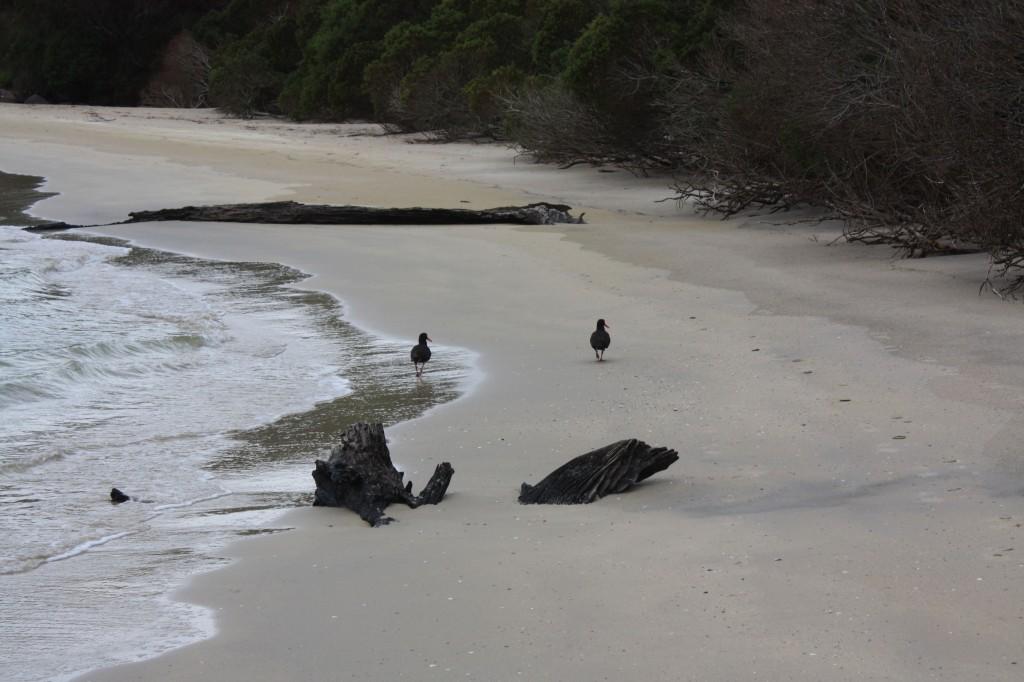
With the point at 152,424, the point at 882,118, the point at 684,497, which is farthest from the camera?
the point at 882,118

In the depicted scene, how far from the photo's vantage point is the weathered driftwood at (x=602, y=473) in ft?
19.5

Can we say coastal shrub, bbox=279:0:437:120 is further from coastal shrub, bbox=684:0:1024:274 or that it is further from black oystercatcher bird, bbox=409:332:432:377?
black oystercatcher bird, bbox=409:332:432:377

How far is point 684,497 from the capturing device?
5918 mm

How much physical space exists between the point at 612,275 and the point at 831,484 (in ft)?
23.8

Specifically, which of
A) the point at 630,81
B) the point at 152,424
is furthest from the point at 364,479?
the point at 630,81

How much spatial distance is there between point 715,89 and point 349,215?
5.43 meters

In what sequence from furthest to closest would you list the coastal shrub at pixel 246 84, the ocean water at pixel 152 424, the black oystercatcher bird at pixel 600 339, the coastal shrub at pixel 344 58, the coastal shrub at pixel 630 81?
the coastal shrub at pixel 246 84
the coastal shrub at pixel 344 58
the coastal shrub at pixel 630 81
the black oystercatcher bird at pixel 600 339
the ocean water at pixel 152 424

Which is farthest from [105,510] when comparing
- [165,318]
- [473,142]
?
[473,142]

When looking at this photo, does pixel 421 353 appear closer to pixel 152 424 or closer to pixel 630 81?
pixel 152 424

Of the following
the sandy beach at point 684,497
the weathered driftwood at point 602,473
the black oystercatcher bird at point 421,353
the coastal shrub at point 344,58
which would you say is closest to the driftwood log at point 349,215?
the sandy beach at point 684,497

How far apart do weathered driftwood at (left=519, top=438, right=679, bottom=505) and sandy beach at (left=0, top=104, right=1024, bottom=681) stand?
A: 10 cm

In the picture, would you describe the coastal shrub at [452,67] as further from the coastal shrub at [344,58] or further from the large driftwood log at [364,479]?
the large driftwood log at [364,479]

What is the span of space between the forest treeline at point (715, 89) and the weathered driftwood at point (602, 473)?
5979mm

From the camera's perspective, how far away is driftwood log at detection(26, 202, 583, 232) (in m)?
17.1
